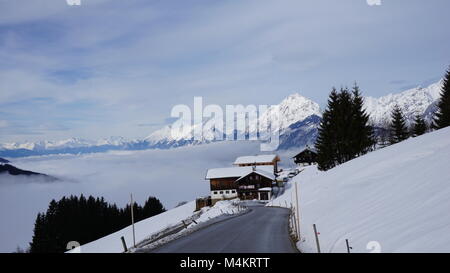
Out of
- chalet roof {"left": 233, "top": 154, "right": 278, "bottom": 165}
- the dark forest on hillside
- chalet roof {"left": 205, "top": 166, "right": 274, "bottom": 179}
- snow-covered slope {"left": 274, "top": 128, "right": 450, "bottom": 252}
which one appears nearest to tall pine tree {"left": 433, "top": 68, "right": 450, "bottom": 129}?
snow-covered slope {"left": 274, "top": 128, "right": 450, "bottom": 252}

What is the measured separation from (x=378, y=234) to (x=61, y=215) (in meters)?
75.0

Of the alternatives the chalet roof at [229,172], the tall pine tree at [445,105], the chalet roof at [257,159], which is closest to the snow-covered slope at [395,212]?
the tall pine tree at [445,105]

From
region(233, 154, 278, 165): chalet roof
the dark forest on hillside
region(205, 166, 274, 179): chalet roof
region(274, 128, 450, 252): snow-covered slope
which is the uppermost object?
region(274, 128, 450, 252): snow-covered slope

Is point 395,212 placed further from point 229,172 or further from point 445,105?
point 229,172

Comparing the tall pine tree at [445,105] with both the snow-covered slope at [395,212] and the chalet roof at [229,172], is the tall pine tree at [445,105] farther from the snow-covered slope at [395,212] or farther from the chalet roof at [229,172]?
the chalet roof at [229,172]

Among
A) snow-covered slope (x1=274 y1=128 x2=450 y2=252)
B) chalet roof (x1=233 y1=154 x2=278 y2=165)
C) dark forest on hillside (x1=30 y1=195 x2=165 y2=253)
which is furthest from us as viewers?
chalet roof (x1=233 y1=154 x2=278 y2=165)

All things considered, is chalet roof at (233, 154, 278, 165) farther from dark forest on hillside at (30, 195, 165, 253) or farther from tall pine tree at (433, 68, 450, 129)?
tall pine tree at (433, 68, 450, 129)

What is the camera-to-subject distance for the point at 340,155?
179 feet

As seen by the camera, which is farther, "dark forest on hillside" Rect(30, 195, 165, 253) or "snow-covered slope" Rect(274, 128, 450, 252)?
"dark forest on hillside" Rect(30, 195, 165, 253)

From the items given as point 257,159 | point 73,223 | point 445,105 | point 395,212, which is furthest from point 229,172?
point 395,212

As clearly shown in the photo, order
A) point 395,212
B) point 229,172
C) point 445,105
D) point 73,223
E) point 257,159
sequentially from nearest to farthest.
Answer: point 395,212
point 445,105
point 73,223
point 229,172
point 257,159

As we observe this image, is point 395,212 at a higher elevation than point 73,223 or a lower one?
higher
